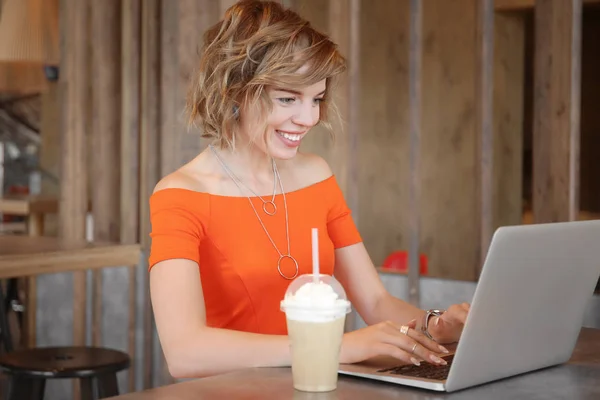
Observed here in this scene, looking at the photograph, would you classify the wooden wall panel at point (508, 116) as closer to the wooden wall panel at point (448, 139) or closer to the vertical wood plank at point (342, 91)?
the wooden wall panel at point (448, 139)

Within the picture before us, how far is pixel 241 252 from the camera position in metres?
1.84

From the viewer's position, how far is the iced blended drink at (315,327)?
121 centimetres

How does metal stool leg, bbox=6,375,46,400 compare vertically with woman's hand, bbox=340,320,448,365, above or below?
below

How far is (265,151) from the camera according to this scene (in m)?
1.81

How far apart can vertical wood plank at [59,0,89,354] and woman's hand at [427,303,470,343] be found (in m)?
2.50

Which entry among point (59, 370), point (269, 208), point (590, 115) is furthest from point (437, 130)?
point (269, 208)

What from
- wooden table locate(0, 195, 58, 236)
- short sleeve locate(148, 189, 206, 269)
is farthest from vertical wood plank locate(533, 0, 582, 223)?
wooden table locate(0, 195, 58, 236)

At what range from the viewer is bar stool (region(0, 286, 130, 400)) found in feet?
7.80

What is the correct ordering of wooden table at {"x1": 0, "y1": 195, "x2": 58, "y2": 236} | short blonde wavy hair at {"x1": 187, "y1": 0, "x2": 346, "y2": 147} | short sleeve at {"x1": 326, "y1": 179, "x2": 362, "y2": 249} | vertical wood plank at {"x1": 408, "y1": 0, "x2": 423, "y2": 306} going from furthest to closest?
wooden table at {"x1": 0, "y1": 195, "x2": 58, "y2": 236} → vertical wood plank at {"x1": 408, "y1": 0, "x2": 423, "y2": 306} → short sleeve at {"x1": 326, "y1": 179, "x2": 362, "y2": 249} → short blonde wavy hair at {"x1": 187, "y1": 0, "x2": 346, "y2": 147}

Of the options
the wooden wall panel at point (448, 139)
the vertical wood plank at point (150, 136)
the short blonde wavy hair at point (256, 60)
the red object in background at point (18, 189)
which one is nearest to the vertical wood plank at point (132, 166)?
the vertical wood plank at point (150, 136)

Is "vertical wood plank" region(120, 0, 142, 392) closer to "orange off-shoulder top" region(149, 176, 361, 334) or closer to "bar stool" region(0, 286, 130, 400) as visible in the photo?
"bar stool" region(0, 286, 130, 400)

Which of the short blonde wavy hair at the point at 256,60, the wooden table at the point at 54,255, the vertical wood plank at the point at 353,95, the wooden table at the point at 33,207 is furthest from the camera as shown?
the wooden table at the point at 33,207

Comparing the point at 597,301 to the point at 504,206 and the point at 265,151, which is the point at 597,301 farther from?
the point at 504,206

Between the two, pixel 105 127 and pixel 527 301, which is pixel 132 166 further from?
pixel 527 301
